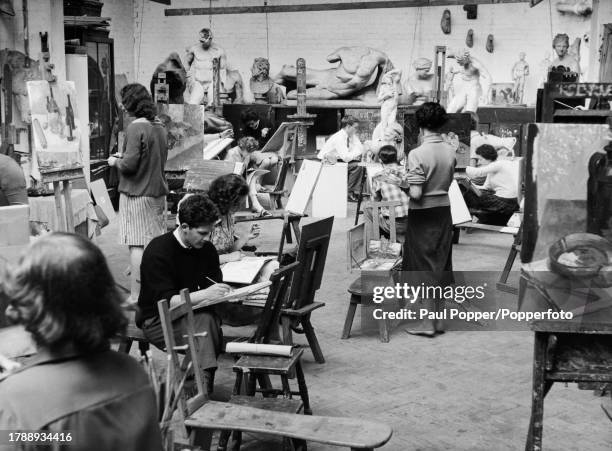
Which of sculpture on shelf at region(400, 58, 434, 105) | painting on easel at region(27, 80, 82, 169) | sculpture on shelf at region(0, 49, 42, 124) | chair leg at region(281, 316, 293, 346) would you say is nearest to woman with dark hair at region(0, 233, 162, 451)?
chair leg at region(281, 316, 293, 346)

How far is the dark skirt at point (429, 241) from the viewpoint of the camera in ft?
21.1

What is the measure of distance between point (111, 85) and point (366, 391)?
9.33 m

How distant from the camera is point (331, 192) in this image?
1207 cm

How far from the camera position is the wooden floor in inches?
182

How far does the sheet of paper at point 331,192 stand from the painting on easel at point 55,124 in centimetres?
427

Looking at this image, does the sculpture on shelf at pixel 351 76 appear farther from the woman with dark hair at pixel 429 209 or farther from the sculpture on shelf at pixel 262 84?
the woman with dark hair at pixel 429 209

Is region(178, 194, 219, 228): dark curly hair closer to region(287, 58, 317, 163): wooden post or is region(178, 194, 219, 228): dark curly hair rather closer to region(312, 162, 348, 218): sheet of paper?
region(312, 162, 348, 218): sheet of paper

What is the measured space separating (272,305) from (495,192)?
18.4 feet

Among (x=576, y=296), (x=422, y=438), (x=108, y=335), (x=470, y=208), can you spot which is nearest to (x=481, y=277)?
(x=470, y=208)

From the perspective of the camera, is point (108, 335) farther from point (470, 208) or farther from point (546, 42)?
point (546, 42)

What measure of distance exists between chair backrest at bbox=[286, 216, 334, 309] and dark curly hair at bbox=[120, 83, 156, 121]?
2.00m

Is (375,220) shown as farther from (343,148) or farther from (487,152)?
(343,148)

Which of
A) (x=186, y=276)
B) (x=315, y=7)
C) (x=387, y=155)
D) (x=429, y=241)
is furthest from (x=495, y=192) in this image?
(x=315, y=7)

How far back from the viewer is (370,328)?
669 centimetres
